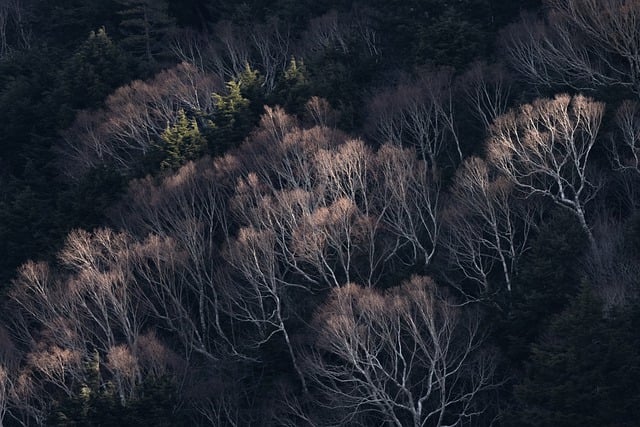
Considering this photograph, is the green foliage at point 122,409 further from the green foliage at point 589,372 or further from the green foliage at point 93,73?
the green foliage at point 93,73

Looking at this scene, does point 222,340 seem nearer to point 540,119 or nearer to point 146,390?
point 146,390

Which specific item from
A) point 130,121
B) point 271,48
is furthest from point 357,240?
point 271,48

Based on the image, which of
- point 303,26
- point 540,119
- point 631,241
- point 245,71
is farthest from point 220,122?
point 631,241

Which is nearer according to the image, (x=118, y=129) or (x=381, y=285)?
(x=381, y=285)

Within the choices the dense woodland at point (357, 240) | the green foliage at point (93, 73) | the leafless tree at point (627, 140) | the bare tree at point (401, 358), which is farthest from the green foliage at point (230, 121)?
the leafless tree at point (627, 140)

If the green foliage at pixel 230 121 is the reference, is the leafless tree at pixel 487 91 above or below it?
below

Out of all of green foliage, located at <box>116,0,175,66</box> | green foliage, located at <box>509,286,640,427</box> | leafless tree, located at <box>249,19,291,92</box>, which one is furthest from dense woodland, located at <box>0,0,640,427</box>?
green foliage, located at <box>116,0,175,66</box>

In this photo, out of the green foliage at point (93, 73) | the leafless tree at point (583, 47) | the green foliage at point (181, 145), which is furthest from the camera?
the green foliage at point (93, 73)
